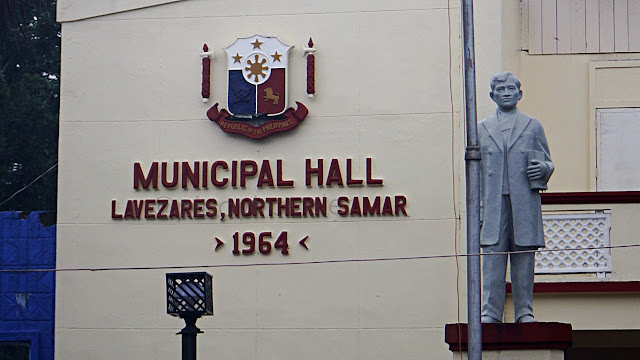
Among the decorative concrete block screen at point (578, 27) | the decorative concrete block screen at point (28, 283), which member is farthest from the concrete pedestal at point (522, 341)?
the decorative concrete block screen at point (578, 27)

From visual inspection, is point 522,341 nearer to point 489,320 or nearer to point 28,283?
point 489,320

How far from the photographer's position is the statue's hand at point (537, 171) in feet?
42.3

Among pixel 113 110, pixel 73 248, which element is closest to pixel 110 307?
pixel 73 248

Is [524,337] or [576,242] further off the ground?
[576,242]

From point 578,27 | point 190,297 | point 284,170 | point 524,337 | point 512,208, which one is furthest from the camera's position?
point 578,27

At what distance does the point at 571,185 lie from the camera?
19.6 meters

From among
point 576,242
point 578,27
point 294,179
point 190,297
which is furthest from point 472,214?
point 578,27

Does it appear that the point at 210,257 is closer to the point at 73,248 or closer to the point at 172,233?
the point at 172,233

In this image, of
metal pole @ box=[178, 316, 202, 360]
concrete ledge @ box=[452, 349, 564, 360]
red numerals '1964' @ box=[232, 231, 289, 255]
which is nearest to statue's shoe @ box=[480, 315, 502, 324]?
concrete ledge @ box=[452, 349, 564, 360]

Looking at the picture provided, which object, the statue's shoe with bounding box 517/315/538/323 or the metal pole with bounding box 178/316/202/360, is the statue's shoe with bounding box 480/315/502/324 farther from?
the metal pole with bounding box 178/316/202/360

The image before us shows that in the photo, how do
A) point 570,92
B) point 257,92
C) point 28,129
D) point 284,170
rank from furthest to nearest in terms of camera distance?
point 28,129, point 570,92, point 257,92, point 284,170

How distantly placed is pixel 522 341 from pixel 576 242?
16.6ft

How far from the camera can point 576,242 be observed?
17.3 m

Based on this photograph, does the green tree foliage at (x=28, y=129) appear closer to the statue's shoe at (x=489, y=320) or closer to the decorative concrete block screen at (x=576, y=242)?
the decorative concrete block screen at (x=576, y=242)
